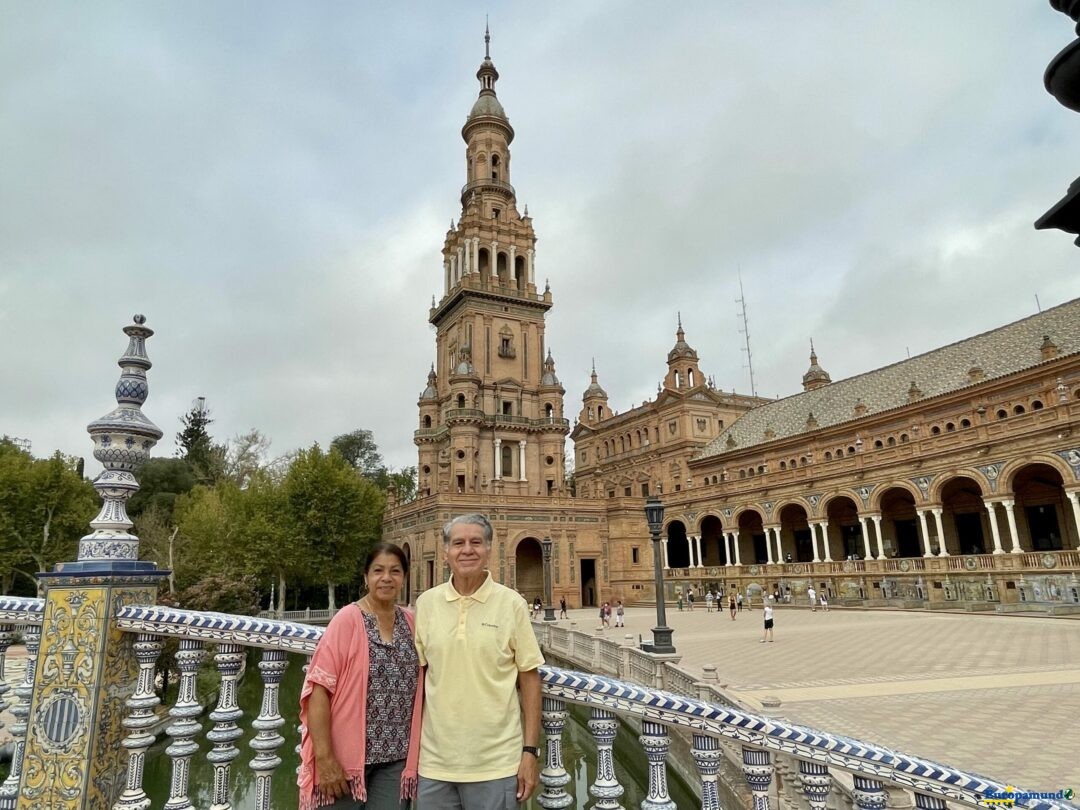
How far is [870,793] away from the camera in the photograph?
8.77 ft

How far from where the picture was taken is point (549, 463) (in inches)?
1811

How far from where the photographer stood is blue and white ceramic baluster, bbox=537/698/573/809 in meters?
2.92

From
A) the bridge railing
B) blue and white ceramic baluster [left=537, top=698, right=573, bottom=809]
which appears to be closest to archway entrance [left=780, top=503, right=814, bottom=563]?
the bridge railing

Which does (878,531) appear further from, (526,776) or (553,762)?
(526,776)

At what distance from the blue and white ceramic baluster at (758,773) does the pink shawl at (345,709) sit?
1.51 m

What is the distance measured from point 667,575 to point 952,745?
35.3 m

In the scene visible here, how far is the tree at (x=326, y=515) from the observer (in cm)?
3778

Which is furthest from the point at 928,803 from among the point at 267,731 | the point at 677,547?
the point at 677,547

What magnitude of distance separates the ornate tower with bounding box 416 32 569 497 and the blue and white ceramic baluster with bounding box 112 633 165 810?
37.9m

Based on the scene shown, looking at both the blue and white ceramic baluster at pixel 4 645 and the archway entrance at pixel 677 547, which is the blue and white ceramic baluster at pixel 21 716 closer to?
the blue and white ceramic baluster at pixel 4 645

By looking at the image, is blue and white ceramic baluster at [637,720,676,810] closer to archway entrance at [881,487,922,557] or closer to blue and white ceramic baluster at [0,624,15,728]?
blue and white ceramic baluster at [0,624,15,728]

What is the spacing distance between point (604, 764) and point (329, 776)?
1.26 meters

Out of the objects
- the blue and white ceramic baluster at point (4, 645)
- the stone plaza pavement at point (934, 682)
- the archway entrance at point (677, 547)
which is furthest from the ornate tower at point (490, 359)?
the blue and white ceramic baluster at point (4, 645)

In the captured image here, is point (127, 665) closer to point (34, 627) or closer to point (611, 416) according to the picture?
point (34, 627)
